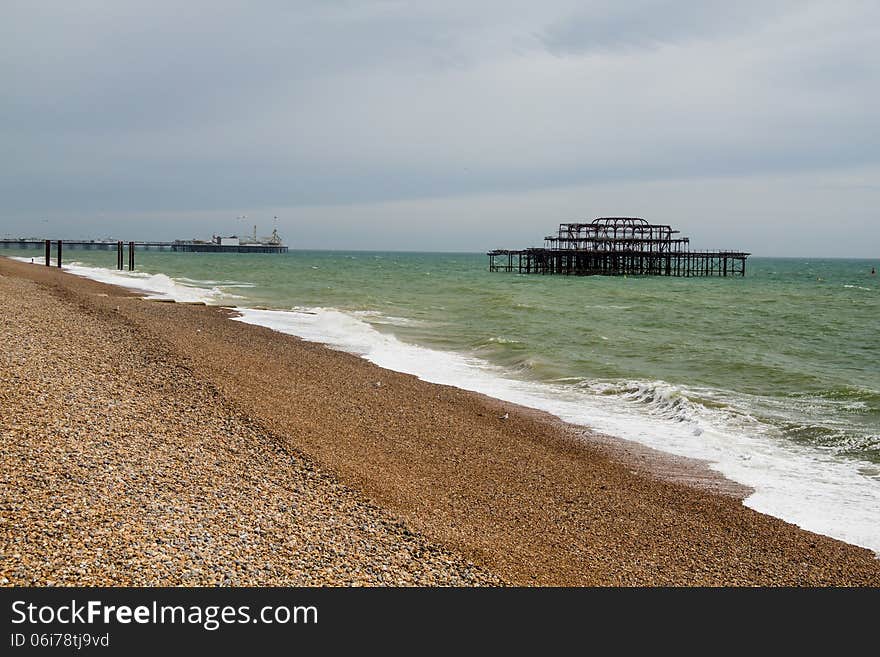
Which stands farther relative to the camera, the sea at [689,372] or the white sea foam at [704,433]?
the sea at [689,372]

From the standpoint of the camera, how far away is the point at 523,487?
312 inches

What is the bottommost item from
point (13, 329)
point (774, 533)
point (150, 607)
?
point (774, 533)

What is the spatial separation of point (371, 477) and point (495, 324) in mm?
18907

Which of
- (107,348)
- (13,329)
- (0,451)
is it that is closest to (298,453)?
(0,451)

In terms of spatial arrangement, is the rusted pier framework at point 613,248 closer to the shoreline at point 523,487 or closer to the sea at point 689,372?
the sea at point 689,372

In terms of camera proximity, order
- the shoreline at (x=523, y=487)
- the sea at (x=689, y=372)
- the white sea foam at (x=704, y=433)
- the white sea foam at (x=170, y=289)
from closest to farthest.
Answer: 1. the shoreline at (x=523, y=487)
2. the white sea foam at (x=704, y=433)
3. the sea at (x=689, y=372)
4. the white sea foam at (x=170, y=289)

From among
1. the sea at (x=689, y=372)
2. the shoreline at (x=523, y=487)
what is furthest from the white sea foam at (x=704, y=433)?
the shoreline at (x=523, y=487)

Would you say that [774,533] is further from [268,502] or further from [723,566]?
[268,502]

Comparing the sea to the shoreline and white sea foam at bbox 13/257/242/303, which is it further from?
white sea foam at bbox 13/257/242/303

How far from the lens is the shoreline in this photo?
6137mm

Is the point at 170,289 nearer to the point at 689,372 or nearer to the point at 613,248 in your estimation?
the point at 689,372

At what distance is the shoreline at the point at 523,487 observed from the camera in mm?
6137

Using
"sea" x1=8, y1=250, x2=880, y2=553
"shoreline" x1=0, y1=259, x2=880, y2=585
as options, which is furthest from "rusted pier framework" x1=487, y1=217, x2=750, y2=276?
"shoreline" x1=0, y1=259, x2=880, y2=585

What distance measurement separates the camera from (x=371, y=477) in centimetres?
731
